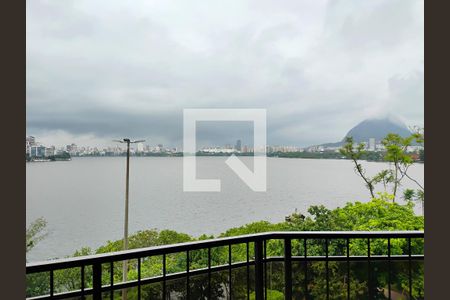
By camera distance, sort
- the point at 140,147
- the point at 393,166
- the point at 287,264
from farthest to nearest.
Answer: the point at 140,147, the point at 393,166, the point at 287,264

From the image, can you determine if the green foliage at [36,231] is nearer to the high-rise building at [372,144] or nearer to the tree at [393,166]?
the tree at [393,166]

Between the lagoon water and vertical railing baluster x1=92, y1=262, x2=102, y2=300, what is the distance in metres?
10.4

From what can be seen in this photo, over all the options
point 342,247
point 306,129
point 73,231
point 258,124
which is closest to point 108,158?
point 73,231

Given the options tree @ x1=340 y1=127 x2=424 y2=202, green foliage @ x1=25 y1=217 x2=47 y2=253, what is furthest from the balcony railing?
tree @ x1=340 y1=127 x2=424 y2=202

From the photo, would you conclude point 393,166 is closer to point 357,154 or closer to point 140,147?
point 357,154

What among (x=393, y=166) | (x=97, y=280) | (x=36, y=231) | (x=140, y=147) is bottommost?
(x=36, y=231)

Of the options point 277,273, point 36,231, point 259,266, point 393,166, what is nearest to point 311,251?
point 277,273

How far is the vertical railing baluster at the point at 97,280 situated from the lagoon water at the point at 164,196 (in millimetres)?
10362

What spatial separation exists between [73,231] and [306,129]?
28.4ft

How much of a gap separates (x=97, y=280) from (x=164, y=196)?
12570 mm

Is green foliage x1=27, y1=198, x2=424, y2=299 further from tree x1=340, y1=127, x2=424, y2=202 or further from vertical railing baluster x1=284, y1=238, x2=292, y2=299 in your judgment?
vertical railing baluster x1=284, y1=238, x2=292, y2=299

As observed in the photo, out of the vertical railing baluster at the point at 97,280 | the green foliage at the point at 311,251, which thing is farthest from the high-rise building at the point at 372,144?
the vertical railing baluster at the point at 97,280

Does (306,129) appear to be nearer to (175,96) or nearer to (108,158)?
(175,96)

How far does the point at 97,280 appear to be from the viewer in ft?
5.16
